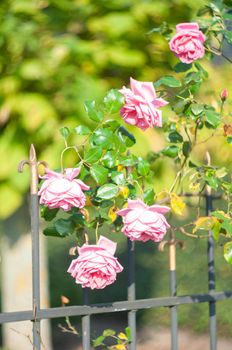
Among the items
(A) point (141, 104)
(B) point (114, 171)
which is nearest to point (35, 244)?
(B) point (114, 171)

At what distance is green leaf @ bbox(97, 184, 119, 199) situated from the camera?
10.2ft

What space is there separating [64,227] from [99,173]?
0.79 feet

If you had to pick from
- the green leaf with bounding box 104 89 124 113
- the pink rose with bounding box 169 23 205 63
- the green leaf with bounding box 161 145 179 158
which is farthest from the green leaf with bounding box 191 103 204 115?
the green leaf with bounding box 104 89 124 113

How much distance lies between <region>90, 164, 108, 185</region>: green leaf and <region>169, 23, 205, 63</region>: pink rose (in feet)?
2.04

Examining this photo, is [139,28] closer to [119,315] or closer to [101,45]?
[101,45]

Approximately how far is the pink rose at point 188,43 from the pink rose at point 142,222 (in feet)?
2.31

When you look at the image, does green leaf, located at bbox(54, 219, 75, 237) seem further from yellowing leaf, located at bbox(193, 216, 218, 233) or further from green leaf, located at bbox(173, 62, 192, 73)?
green leaf, located at bbox(173, 62, 192, 73)

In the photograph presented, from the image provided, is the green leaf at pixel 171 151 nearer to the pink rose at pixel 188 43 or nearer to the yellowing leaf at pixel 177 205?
the yellowing leaf at pixel 177 205

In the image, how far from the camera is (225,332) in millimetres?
9008

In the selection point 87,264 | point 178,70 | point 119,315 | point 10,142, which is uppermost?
point 178,70

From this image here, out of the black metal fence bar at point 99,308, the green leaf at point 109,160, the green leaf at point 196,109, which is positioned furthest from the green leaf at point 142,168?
the black metal fence bar at point 99,308

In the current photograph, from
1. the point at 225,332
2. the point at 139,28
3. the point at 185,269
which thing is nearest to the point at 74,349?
the point at 225,332

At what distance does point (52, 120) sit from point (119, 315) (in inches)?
216

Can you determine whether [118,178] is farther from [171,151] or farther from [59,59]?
[59,59]
